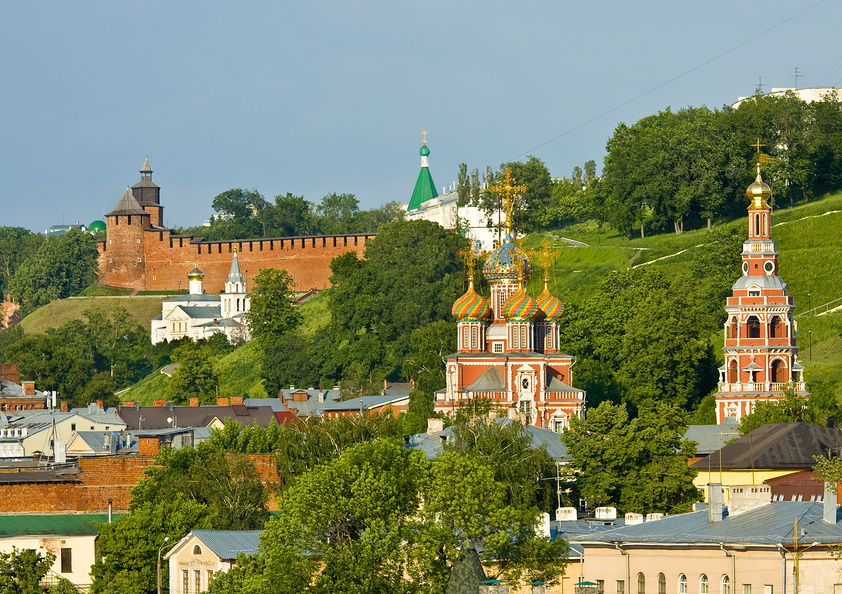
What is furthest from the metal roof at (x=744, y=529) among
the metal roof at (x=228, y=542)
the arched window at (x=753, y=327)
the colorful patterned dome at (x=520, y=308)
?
the arched window at (x=753, y=327)

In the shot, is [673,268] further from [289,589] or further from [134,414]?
[289,589]

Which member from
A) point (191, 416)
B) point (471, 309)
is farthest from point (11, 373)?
point (471, 309)

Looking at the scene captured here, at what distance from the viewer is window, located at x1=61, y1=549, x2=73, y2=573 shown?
137 feet

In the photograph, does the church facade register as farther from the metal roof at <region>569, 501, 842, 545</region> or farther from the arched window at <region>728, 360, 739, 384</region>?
the metal roof at <region>569, 501, 842, 545</region>

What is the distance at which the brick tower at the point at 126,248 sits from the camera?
4761 inches

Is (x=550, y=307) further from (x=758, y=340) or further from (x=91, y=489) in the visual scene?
(x=91, y=489)

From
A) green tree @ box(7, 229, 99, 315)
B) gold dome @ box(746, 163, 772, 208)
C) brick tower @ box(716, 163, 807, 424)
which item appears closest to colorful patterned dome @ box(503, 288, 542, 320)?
brick tower @ box(716, 163, 807, 424)

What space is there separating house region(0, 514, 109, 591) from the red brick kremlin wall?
226 ft

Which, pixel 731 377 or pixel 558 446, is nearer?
pixel 558 446

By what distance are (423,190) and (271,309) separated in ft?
92.2

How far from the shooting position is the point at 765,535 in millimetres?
30172

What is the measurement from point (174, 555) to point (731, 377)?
31.9 m

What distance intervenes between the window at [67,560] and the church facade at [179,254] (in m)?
70.9

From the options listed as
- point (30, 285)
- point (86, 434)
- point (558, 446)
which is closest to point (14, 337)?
point (30, 285)
